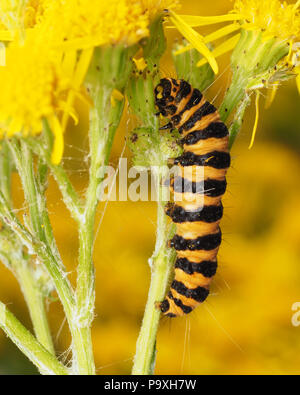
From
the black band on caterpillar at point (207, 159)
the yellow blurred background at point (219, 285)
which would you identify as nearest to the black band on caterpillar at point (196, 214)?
the black band on caterpillar at point (207, 159)

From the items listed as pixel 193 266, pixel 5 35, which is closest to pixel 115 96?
pixel 5 35

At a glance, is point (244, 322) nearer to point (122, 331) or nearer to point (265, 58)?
point (122, 331)

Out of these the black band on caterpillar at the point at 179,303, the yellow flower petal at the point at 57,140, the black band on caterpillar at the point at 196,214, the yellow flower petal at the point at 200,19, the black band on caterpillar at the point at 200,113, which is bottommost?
the black band on caterpillar at the point at 179,303

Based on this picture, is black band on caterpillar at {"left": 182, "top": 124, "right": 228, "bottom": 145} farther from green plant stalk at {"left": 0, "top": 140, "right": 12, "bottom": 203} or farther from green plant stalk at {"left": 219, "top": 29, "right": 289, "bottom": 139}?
green plant stalk at {"left": 0, "top": 140, "right": 12, "bottom": 203}

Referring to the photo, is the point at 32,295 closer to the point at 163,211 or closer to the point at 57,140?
the point at 163,211

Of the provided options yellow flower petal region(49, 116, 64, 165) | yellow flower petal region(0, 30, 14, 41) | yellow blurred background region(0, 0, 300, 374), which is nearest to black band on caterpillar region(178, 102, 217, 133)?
yellow flower petal region(49, 116, 64, 165)

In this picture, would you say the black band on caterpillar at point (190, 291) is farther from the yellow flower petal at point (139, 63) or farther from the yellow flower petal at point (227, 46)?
the yellow flower petal at point (227, 46)
